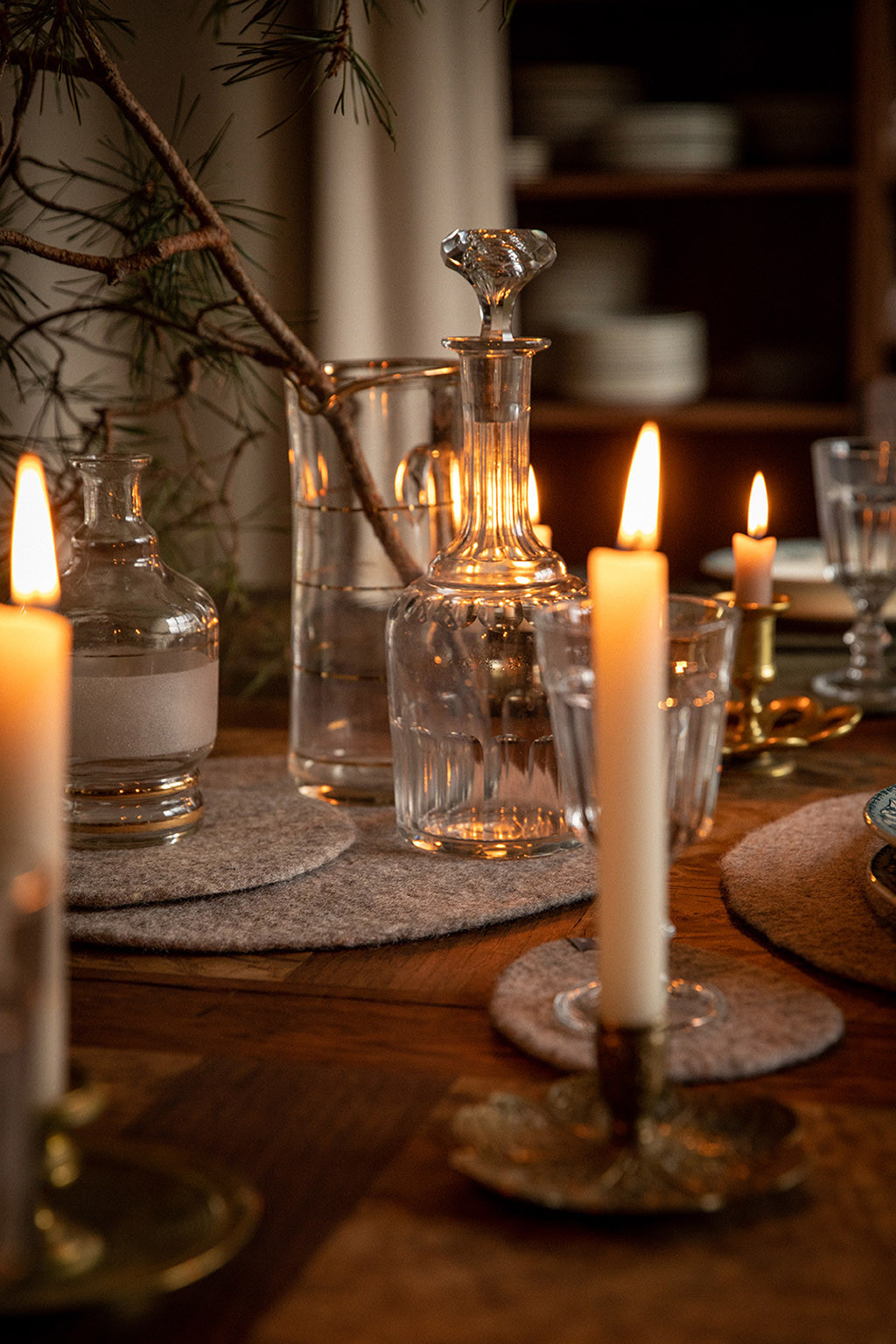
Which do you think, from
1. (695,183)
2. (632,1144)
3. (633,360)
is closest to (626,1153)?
(632,1144)

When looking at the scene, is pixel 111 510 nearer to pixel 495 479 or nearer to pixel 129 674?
pixel 129 674

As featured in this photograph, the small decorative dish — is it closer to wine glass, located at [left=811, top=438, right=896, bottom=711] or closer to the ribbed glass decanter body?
the ribbed glass decanter body

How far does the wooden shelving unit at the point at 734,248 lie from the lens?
266 centimetres

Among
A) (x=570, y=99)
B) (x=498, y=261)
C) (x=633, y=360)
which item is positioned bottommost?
(x=498, y=261)

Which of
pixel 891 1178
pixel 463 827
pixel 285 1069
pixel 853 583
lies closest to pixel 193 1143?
pixel 285 1069

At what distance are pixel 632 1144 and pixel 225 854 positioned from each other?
39 cm

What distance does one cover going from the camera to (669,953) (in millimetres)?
676

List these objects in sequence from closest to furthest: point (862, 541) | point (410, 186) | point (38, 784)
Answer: point (38, 784), point (862, 541), point (410, 186)

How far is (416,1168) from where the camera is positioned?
1.59ft

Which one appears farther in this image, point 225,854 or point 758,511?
point 758,511

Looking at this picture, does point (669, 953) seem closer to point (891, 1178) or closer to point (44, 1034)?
point (891, 1178)

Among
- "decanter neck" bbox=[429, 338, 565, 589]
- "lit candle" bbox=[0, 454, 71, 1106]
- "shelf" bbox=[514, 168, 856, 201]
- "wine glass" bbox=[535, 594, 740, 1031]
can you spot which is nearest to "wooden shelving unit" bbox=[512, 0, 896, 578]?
"shelf" bbox=[514, 168, 856, 201]

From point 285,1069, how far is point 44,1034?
19 cm

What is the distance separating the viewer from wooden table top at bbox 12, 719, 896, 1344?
40 centimetres
